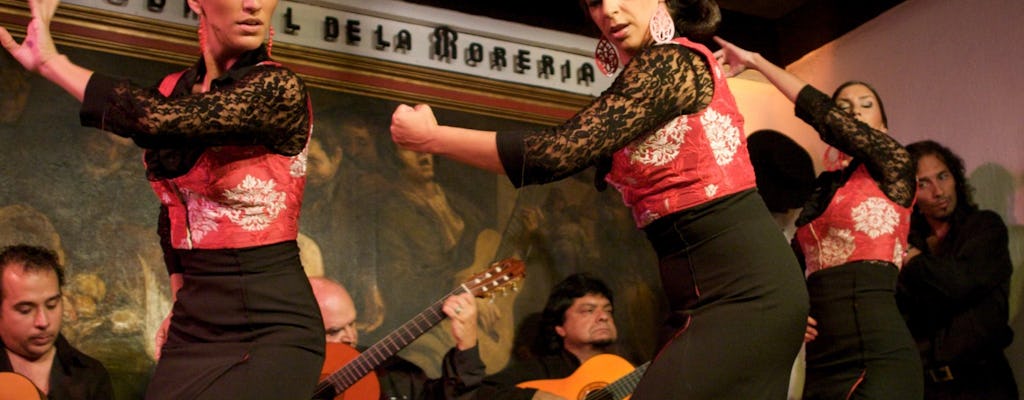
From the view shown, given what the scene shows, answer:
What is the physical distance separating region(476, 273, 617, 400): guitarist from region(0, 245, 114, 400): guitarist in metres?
1.70

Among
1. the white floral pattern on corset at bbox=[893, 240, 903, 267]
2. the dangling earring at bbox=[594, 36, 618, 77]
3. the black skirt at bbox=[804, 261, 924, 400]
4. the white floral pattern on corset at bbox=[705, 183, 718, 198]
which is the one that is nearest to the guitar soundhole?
the black skirt at bbox=[804, 261, 924, 400]

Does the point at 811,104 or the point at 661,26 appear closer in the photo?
the point at 661,26

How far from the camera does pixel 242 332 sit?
1.89 m

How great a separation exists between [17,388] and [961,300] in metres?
3.51

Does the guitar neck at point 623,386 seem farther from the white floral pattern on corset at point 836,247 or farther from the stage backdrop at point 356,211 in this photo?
the white floral pattern on corset at point 836,247

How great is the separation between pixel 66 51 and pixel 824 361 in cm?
323

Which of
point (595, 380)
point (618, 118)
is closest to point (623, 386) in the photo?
point (595, 380)

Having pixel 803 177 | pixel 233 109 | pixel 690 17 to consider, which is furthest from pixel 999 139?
pixel 233 109

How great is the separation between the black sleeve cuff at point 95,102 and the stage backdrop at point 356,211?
242 centimetres

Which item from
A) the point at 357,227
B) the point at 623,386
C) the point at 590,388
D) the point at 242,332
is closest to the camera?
the point at 242,332

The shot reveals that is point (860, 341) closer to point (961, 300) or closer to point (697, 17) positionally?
point (961, 300)

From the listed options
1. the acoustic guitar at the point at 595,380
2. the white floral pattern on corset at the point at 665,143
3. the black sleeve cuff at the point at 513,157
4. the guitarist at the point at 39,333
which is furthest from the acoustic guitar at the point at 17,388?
the white floral pattern on corset at the point at 665,143

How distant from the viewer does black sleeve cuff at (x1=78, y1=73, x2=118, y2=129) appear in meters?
1.83

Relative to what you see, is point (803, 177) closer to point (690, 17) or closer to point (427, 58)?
point (427, 58)
